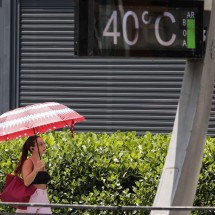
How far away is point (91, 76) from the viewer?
18.0 m

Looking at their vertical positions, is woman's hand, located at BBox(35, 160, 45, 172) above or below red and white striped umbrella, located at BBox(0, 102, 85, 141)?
below

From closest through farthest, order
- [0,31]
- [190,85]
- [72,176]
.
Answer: [190,85] < [72,176] < [0,31]

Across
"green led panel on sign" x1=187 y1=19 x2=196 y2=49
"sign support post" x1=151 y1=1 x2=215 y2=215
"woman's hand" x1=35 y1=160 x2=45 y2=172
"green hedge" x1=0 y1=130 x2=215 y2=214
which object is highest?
"green led panel on sign" x1=187 y1=19 x2=196 y2=49

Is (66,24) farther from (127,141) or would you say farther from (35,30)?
(127,141)

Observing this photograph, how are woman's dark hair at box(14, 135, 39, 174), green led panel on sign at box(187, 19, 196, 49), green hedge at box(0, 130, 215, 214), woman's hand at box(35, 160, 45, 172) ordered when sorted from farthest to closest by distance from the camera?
green hedge at box(0, 130, 215, 214) < woman's dark hair at box(14, 135, 39, 174) < woman's hand at box(35, 160, 45, 172) < green led panel on sign at box(187, 19, 196, 49)

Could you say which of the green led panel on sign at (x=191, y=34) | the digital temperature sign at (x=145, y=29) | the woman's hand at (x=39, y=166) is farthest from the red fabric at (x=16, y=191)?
the green led panel on sign at (x=191, y=34)

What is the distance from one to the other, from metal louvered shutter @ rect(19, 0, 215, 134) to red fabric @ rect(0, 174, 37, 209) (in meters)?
8.24

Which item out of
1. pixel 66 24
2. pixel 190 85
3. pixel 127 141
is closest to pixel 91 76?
pixel 66 24

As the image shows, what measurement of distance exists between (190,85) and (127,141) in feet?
9.16

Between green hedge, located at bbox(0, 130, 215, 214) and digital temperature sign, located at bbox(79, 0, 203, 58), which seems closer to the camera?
digital temperature sign, located at bbox(79, 0, 203, 58)

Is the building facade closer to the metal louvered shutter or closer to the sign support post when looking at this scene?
the metal louvered shutter

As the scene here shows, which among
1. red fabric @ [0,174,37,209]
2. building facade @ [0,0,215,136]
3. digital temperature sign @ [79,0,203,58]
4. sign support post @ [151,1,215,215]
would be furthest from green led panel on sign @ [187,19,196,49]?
building facade @ [0,0,215,136]

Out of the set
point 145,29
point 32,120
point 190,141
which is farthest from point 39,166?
point 145,29

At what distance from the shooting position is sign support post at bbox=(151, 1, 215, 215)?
894 centimetres
